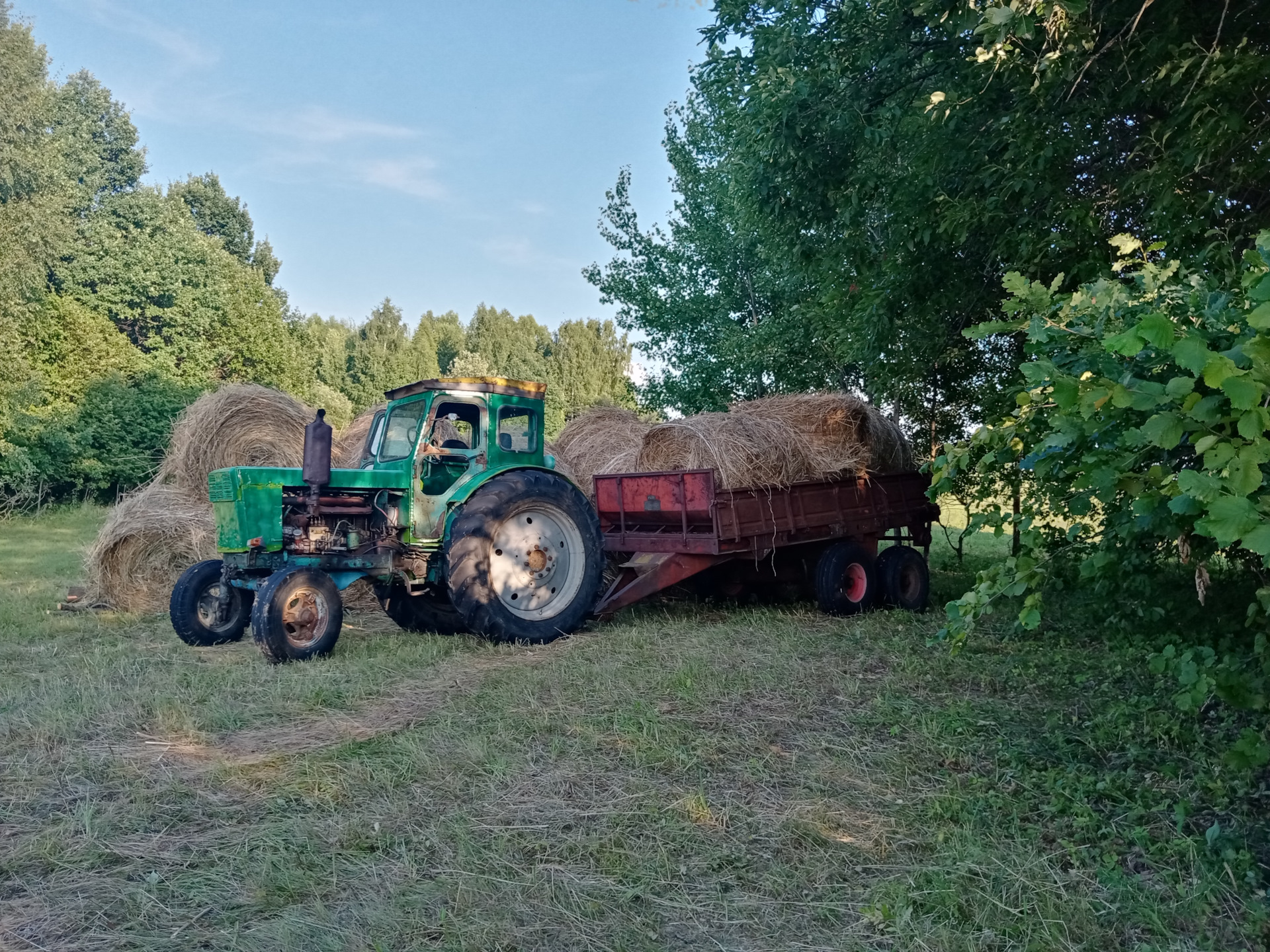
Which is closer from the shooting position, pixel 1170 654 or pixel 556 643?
pixel 1170 654

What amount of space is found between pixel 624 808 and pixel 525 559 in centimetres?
412

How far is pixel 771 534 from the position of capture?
27.0 feet

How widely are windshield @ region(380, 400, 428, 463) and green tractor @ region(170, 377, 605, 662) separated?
13 millimetres

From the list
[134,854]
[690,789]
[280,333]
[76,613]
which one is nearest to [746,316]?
[76,613]

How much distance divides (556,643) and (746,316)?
8432mm

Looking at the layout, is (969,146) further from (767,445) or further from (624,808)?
(624,808)

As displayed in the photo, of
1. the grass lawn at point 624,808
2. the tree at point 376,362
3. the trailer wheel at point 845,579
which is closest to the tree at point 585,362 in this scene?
the tree at point 376,362

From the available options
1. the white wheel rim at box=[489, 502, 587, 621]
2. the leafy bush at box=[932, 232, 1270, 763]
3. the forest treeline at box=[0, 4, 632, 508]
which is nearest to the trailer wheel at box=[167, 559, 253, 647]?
the white wheel rim at box=[489, 502, 587, 621]

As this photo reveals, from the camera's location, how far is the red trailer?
805cm

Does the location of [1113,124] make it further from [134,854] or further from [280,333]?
[280,333]

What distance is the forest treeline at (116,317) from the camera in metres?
19.4

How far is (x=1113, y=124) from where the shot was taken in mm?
6988

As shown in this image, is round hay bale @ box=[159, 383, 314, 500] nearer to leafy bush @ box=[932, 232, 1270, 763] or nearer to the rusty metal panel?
the rusty metal panel

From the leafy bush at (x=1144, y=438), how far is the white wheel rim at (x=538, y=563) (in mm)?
4713
